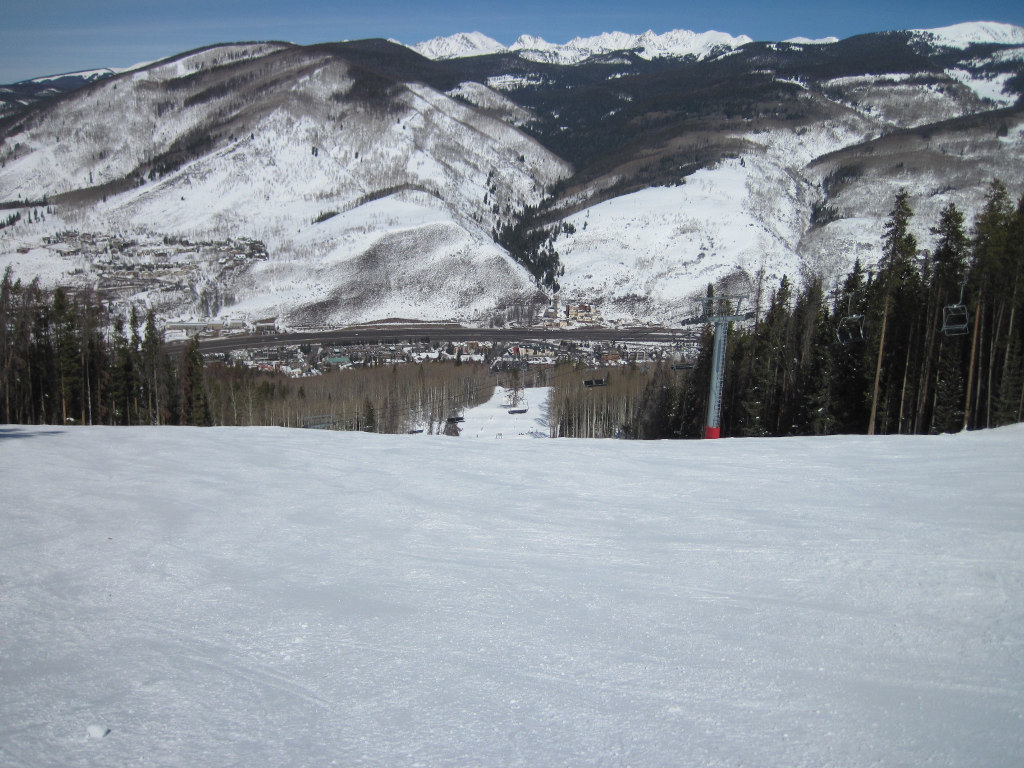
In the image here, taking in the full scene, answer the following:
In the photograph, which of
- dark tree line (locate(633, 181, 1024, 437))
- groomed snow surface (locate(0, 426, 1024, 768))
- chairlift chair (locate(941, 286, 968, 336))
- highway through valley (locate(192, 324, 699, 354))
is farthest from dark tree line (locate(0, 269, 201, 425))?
highway through valley (locate(192, 324, 699, 354))

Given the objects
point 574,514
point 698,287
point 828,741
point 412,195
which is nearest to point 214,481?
point 574,514

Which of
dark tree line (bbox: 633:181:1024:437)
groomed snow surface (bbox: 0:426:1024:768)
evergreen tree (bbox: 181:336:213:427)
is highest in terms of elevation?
dark tree line (bbox: 633:181:1024:437)

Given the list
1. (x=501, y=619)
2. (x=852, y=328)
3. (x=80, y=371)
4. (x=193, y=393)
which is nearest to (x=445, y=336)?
(x=193, y=393)

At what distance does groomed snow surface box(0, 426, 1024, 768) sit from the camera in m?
3.52

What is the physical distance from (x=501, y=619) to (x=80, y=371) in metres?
36.7

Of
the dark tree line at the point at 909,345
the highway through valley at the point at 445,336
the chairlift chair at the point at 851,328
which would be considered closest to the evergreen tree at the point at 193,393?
the dark tree line at the point at 909,345

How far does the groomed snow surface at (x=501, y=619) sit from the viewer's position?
11.5 ft

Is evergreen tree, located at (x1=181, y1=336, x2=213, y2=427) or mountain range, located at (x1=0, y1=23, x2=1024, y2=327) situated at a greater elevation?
mountain range, located at (x1=0, y1=23, x2=1024, y2=327)

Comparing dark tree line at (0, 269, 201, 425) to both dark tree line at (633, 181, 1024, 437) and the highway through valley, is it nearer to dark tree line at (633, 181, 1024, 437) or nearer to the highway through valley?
dark tree line at (633, 181, 1024, 437)

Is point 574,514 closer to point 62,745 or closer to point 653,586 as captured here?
point 653,586

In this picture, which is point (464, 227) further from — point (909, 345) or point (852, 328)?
point (852, 328)

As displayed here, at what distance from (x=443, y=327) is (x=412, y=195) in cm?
6269

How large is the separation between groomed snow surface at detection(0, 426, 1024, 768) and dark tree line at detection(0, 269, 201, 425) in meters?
27.6

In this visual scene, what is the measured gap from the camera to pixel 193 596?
17.0 ft
